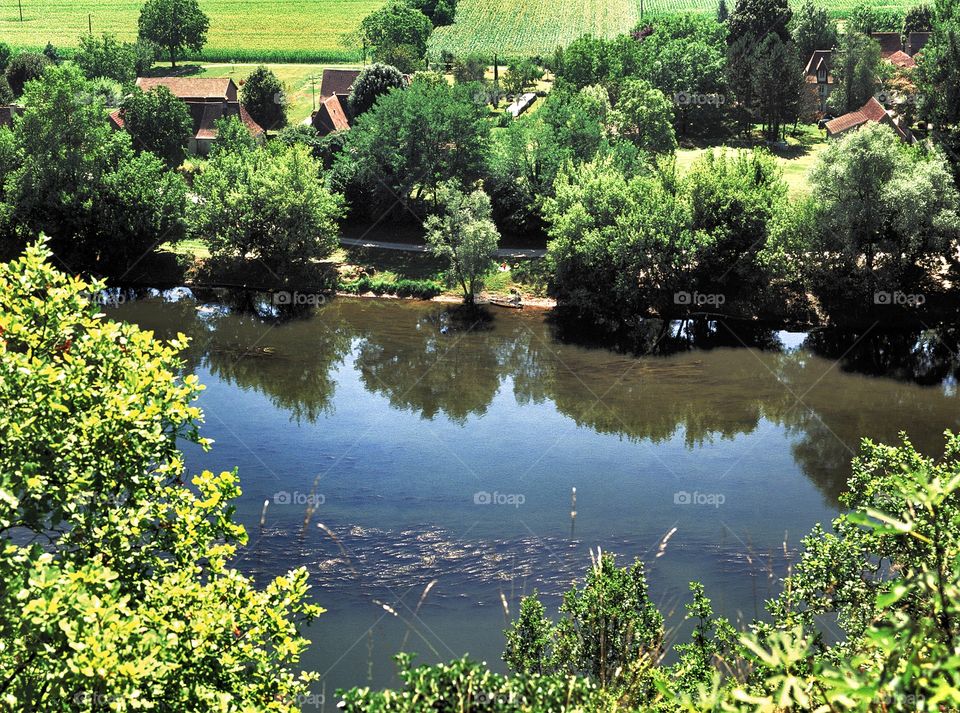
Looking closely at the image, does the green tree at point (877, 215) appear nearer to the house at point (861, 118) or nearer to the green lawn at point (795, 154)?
the green lawn at point (795, 154)

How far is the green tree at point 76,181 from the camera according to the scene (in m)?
64.8

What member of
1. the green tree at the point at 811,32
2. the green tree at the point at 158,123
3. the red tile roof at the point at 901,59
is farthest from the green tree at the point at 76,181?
the red tile roof at the point at 901,59

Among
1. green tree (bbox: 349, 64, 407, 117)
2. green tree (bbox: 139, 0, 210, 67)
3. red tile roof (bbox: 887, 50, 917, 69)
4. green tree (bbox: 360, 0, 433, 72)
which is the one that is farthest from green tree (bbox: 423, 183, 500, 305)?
green tree (bbox: 139, 0, 210, 67)

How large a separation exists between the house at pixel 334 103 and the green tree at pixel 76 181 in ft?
80.3

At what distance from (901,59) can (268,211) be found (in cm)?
7178

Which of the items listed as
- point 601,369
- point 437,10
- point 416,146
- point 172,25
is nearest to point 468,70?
point 437,10

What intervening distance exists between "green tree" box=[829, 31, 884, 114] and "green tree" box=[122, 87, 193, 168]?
54.5 meters

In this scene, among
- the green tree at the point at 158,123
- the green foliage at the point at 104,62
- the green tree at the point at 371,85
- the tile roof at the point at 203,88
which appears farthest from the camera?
the green foliage at the point at 104,62

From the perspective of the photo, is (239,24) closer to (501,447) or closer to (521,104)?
(521,104)

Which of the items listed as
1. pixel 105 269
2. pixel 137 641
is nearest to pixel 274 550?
pixel 137 641

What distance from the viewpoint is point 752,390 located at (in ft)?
173

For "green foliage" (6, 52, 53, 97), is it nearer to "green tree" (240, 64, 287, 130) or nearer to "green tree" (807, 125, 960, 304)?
"green tree" (240, 64, 287, 130)

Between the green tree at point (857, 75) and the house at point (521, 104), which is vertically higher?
the green tree at point (857, 75)

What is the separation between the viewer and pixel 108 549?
20.7 metres
